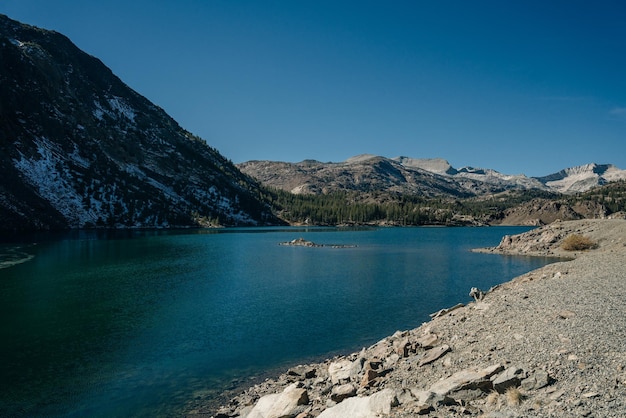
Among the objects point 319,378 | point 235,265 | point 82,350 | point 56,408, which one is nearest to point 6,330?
point 82,350

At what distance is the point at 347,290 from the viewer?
1982 inches

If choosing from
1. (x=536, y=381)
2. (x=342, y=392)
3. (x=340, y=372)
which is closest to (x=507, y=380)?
(x=536, y=381)

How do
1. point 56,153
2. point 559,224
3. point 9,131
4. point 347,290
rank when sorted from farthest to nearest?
point 56,153
point 9,131
point 559,224
point 347,290

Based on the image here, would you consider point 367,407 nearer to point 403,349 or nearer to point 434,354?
point 434,354

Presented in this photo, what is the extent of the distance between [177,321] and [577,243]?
265 feet

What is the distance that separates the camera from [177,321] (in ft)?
121

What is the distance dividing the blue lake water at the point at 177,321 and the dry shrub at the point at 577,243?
56.3 feet

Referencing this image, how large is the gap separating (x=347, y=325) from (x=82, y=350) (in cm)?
2045

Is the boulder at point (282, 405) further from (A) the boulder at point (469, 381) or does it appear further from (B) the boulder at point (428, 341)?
(B) the boulder at point (428, 341)

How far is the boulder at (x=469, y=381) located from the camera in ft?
46.0

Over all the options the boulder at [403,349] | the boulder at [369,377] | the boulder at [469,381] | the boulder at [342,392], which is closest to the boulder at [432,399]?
the boulder at [469,381]

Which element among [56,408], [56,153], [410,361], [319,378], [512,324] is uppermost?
[56,153]

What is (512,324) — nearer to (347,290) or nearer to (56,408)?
(56,408)

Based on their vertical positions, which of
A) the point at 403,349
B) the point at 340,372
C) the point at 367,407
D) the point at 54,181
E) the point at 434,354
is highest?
the point at 54,181
